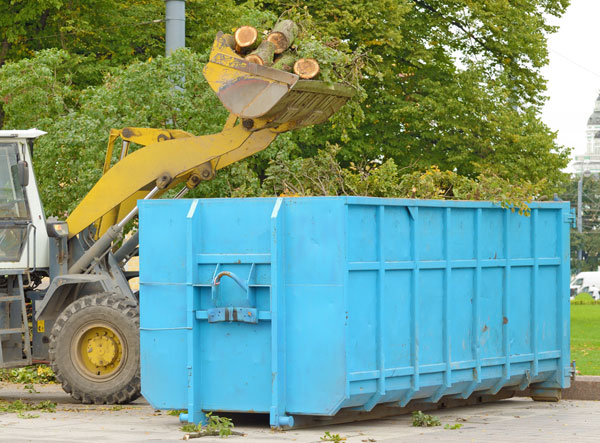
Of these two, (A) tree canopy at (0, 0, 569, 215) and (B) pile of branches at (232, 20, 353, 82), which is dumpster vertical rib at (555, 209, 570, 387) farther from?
(A) tree canopy at (0, 0, 569, 215)

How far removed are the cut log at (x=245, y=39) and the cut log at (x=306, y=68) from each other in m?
0.50

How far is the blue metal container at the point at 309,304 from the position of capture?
10.4 m

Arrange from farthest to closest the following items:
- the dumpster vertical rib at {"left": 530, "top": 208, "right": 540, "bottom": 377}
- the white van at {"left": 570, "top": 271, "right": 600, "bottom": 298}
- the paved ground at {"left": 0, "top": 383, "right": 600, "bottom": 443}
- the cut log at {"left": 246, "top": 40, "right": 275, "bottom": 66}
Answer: the white van at {"left": 570, "top": 271, "right": 600, "bottom": 298} → the dumpster vertical rib at {"left": 530, "top": 208, "right": 540, "bottom": 377} → the cut log at {"left": 246, "top": 40, "right": 275, "bottom": 66} → the paved ground at {"left": 0, "top": 383, "right": 600, "bottom": 443}

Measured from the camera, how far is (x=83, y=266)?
47.1 feet

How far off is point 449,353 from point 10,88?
1146 centimetres

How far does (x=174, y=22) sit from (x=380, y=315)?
8.00m

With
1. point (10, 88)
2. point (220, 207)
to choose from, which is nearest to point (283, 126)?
point (220, 207)

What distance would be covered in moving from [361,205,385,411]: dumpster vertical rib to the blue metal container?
0.01 metres

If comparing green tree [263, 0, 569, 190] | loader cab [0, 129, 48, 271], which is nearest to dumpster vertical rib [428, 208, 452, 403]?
loader cab [0, 129, 48, 271]

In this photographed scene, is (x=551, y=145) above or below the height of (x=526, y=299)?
above

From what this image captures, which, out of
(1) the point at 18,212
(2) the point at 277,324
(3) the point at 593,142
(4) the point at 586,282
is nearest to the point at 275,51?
(2) the point at 277,324

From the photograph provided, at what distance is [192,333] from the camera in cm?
1079

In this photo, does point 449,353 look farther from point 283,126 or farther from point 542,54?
point 542,54

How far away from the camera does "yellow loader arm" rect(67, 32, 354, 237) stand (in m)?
12.6
